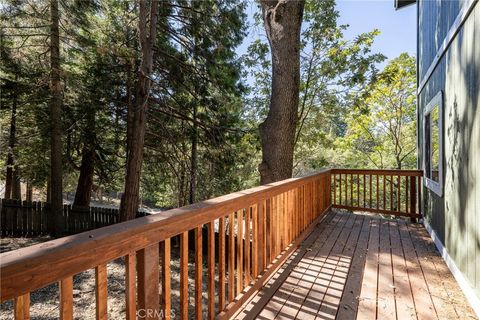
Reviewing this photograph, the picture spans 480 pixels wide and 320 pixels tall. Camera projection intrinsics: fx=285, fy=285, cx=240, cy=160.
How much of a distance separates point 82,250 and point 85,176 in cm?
1110

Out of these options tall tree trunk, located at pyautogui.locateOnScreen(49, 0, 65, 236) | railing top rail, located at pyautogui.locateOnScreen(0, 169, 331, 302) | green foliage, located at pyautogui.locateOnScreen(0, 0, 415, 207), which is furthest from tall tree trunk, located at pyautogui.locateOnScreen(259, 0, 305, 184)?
tall tree trunk, located at pyautogui.locateOnScreen(49, 0, 65, 236)

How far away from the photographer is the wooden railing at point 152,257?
33.1 inches

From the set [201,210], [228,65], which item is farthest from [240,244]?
[228,65]

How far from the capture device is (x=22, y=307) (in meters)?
0.83

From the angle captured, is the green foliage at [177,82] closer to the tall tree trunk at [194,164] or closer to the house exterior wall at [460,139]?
the tall tree trunk at [194,164]

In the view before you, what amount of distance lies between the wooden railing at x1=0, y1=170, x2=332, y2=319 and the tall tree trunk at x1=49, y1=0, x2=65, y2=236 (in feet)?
22.2

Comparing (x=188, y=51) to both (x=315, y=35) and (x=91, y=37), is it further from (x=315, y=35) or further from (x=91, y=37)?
(x=315, y=35)

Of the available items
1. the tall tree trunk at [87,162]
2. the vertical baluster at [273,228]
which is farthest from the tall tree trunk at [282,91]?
the tall tree trunk at [87,162]

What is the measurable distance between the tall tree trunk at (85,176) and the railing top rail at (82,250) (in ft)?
31.2

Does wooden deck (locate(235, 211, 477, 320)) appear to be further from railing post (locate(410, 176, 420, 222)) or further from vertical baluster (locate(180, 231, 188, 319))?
railing post (locate(410, 176, 420, 222))

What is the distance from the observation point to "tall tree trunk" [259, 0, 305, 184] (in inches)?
174

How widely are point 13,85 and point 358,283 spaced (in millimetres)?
10811

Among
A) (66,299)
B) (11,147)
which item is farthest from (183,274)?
(11,147)

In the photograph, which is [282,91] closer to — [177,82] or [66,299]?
[66,299]
